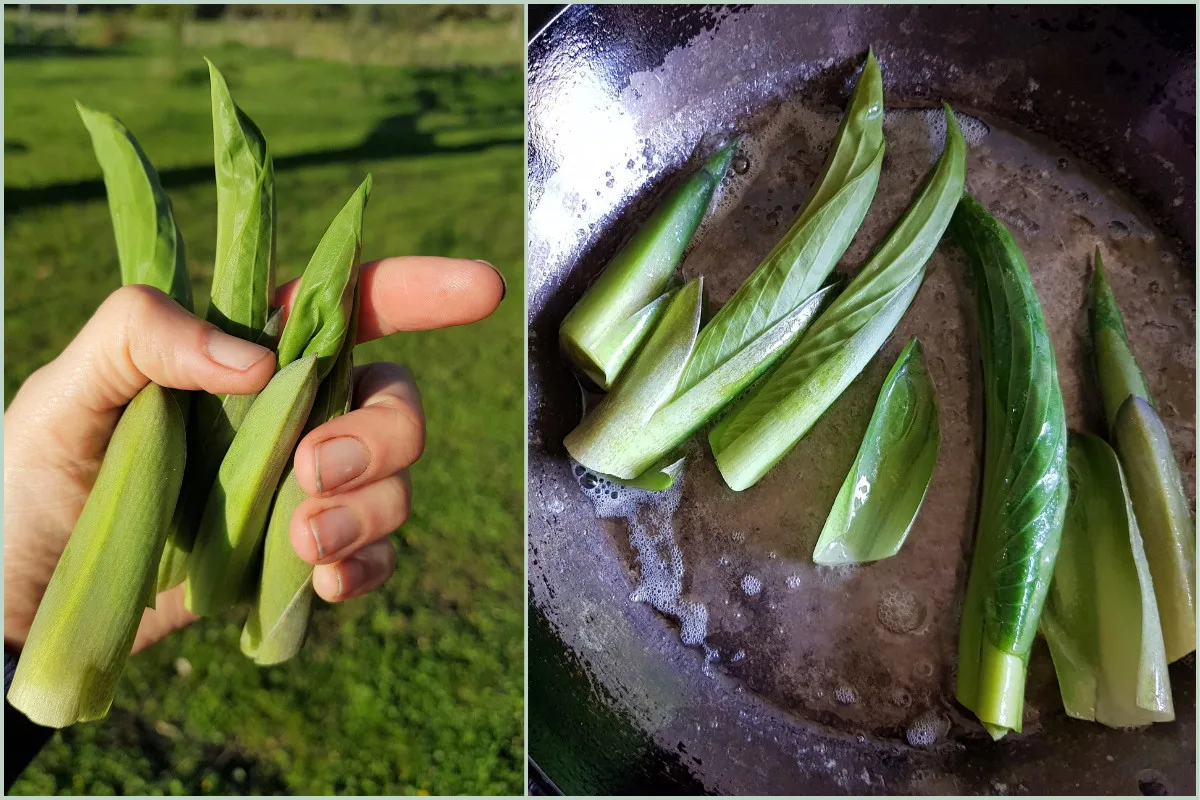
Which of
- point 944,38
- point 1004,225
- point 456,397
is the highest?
point 944,38

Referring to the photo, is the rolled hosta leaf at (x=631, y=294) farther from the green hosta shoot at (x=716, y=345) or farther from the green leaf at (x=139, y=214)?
the green leaf at (x=139, y=214)

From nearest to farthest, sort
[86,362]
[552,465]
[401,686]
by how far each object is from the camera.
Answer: [86,362] → [401,686] → [552,465]

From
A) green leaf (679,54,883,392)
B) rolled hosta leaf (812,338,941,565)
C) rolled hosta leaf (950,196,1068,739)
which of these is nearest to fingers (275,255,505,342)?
green leaf (679,54,883,392)

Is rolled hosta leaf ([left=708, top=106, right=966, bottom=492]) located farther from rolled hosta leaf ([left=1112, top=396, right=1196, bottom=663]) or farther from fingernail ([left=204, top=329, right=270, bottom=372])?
fingernail ([left=204, top=329, right=270, bottom=372])

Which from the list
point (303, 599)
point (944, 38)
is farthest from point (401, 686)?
point (944, 38)

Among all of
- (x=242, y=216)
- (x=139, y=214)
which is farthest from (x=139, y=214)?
(x=242, y=216)

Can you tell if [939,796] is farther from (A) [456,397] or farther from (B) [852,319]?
(A) [456,397]

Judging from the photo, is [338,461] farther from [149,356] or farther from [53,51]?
[53,51]
